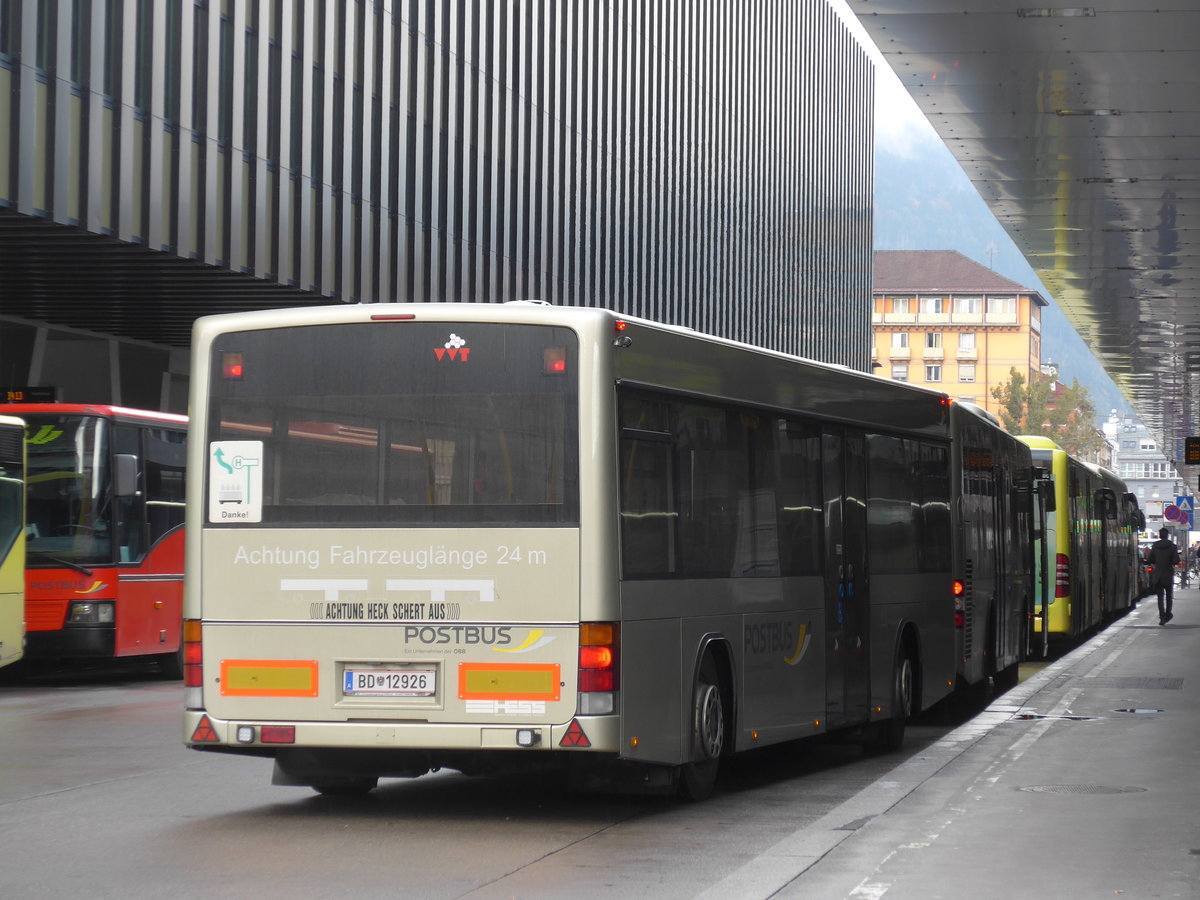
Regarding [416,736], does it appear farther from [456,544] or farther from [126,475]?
[126,475]

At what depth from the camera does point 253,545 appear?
33.8 ft

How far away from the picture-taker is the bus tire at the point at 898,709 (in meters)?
14.6

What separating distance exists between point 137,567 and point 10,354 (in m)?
13.0

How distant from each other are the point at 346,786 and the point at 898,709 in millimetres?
4971

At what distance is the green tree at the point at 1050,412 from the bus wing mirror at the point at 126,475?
11356 cm

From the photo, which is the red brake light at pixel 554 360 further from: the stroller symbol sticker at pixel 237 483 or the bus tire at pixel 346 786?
the bus tire at pixel 346 786

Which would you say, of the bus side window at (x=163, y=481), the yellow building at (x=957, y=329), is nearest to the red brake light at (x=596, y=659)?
the bus side window at (x=163, y=481)

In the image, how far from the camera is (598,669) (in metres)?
9.77

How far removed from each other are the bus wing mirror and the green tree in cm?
11356

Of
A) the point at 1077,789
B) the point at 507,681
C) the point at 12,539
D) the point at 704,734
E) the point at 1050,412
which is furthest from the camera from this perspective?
the point at 1050,412

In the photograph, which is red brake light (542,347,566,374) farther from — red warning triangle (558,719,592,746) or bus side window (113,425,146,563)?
bus side window (113,425,146,563)

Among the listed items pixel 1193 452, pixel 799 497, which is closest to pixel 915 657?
pixel 799 497

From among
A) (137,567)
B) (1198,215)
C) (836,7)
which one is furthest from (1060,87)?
(836,7)

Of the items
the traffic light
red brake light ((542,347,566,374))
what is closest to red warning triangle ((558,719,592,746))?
red brake light ((542,347,566,374))
